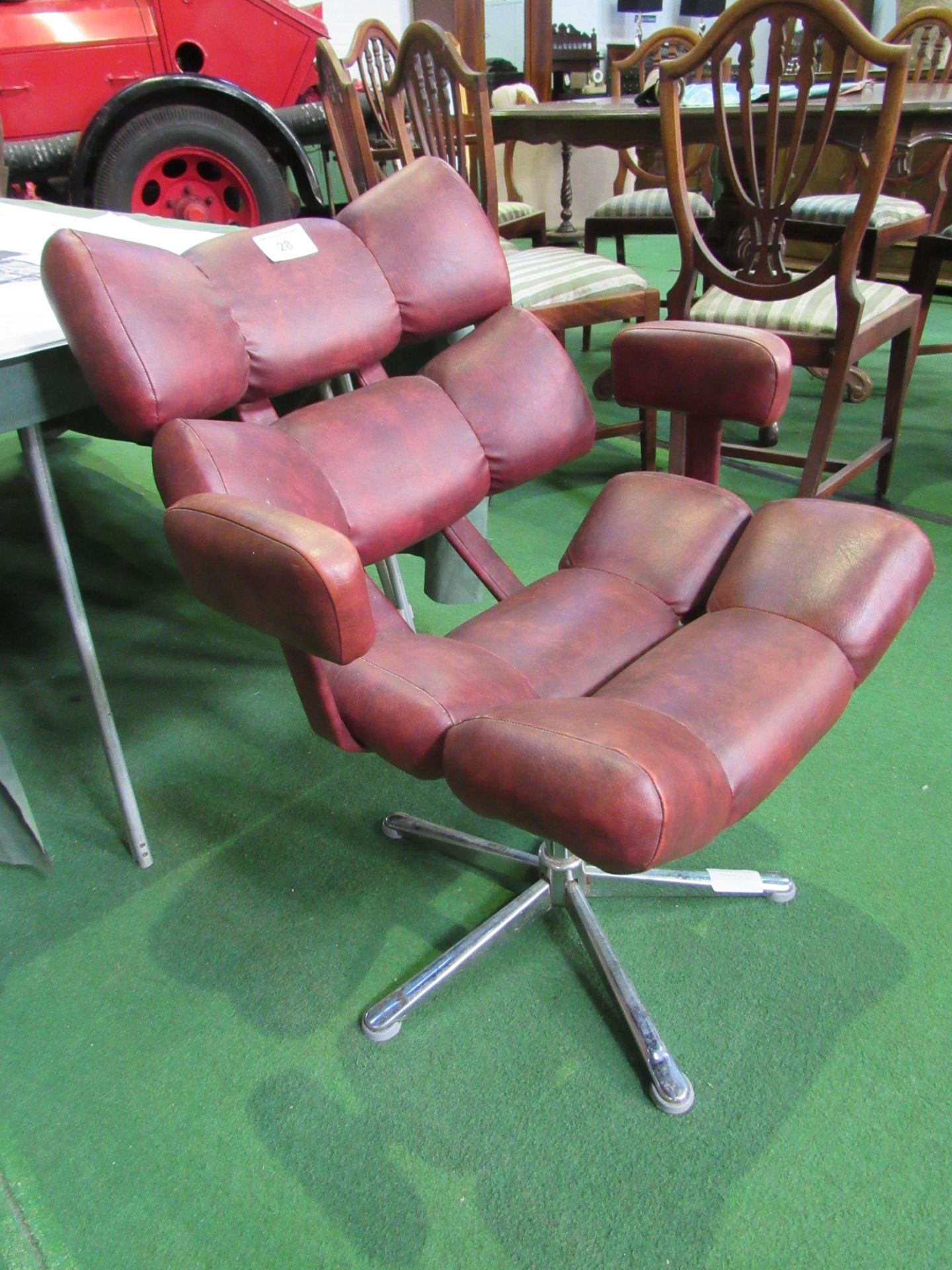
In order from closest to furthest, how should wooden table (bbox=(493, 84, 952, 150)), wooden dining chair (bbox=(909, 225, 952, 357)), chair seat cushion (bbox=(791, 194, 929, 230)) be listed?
wooden table (bbox=(493, 84, 952, 150)) < wooden dining chair (bbox=(909, 225, 952, 357)) < chair seat cushion (bbox=(791, 194, 929, 230))

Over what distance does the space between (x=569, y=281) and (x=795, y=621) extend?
1.38m

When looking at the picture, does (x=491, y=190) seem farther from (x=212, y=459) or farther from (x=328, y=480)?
(x=212, y=459)

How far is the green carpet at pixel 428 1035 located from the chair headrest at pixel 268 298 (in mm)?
671

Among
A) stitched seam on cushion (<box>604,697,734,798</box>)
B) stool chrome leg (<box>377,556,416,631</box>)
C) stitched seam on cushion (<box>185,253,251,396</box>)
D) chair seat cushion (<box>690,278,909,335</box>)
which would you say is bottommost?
stool chrome leg (<box>377,556,416,631</box>)

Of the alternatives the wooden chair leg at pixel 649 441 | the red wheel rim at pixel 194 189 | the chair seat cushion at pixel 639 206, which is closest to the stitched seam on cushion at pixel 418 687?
the wooden chair leg at pixel 649 441

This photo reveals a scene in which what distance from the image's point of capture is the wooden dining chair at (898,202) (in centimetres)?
228

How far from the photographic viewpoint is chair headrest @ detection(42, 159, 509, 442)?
0.88m

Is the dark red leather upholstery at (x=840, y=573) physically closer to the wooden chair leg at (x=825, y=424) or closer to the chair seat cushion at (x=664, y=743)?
the chair seat cushion at (x=664, y=743)

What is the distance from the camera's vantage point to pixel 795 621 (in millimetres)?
953

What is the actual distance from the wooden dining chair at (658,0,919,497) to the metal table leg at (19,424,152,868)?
1338 millimetres

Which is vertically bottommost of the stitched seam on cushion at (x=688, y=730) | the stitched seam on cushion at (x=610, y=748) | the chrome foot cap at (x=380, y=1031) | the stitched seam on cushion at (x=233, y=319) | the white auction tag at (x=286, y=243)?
the chrome foot cap at (x=380, y=1031)

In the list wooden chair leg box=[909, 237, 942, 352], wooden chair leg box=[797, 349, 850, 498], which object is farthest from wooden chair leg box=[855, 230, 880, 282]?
wooden chair leg box=[797, 349, 850, 498]

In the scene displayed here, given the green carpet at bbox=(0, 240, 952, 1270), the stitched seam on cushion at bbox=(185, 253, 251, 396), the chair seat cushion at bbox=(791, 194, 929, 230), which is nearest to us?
the green carpet at bbox=(0, 240, 952, 1270)

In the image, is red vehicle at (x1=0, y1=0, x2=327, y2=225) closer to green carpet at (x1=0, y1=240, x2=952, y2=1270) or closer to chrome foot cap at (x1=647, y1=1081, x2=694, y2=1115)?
green carpet at (x1=0, y1=240, x2=952, y2=1270)
